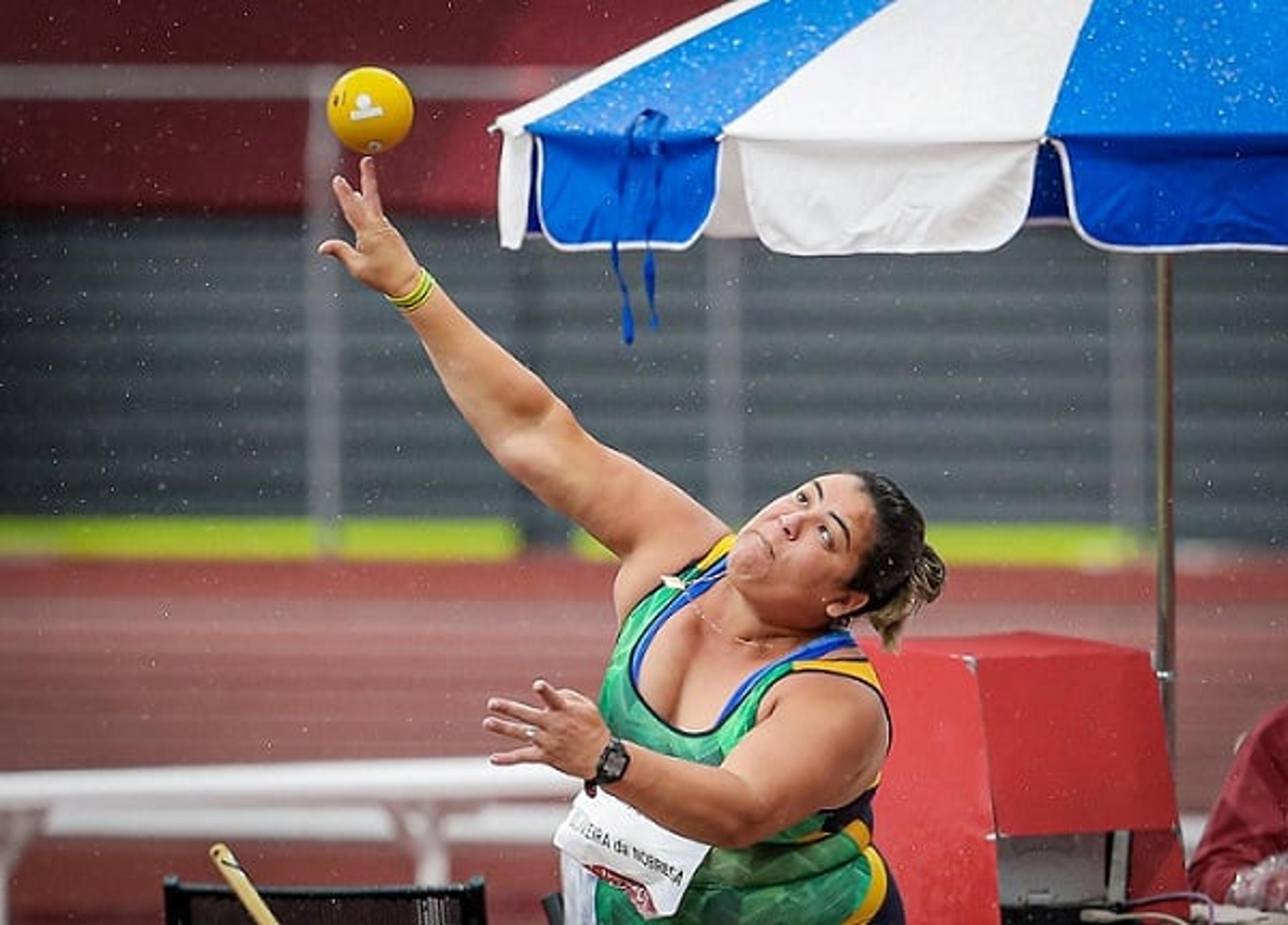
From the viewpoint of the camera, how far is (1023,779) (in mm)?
4402

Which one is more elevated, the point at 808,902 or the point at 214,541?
the point at 808,902

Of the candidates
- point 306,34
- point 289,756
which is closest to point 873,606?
point 289,756

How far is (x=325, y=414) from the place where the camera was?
13.6 metres

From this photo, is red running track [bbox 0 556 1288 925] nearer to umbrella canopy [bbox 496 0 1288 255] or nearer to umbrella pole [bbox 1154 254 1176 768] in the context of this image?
umbrella pole [bbox 1154 254 1176 768]

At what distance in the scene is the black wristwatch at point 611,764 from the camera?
2.84m

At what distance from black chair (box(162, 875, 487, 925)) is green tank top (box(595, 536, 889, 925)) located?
1.40 ft

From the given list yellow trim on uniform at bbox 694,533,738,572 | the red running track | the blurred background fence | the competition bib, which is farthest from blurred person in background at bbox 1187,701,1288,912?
the blurred background fence

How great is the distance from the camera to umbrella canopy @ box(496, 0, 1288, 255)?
4.02m

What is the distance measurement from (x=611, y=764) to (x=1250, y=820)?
2215mm

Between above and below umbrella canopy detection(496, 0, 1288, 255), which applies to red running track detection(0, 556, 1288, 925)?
below

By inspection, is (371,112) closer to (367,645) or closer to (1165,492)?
(1165,492)

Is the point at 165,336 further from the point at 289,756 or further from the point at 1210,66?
the point at 1210,66

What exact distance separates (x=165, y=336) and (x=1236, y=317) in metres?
6.61

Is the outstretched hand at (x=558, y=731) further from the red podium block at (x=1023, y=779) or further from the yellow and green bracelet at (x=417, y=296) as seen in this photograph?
the red podium block at (x=1023, y=779)
